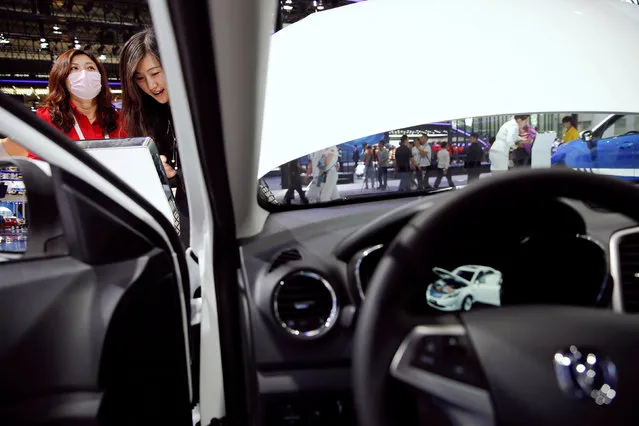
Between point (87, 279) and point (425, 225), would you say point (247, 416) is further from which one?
point (425, 225)

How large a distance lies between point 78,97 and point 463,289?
2.31 m

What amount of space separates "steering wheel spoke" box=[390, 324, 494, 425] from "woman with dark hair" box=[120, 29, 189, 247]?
165 cm

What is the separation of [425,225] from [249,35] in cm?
54

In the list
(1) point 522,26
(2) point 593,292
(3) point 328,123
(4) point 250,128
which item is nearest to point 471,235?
(2) point 593,292

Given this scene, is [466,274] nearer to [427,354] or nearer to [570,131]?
[427,354]

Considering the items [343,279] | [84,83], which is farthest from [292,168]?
[84,83]

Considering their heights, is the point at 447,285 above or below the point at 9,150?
below

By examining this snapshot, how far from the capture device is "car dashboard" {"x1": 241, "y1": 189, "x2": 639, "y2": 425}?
1.20 meters

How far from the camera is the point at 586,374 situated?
2.99 ft

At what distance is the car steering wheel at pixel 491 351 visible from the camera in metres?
0.88

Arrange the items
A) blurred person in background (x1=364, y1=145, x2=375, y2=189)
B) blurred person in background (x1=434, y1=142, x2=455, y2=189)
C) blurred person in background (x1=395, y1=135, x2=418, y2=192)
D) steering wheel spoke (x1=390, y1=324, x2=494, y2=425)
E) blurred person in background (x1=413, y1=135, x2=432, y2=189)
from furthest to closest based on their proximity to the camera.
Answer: blurred person in background (x1=413, y1=135, x2=432, y2=189) → blurred person in background (x1=395, y1=135, x2=418, y2=192) → blurred person in background (x1=364, y1=145, x2=375, y2=189) → blurred person in background (x1=434, y1=142, x2=455, y2=189) → steering wheel spoke (x1=390, y1=324, x2=494, y2=425)

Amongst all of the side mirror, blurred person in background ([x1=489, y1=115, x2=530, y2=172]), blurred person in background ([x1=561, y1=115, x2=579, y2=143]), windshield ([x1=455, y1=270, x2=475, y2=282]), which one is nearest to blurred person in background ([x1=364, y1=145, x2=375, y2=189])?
blurred person in background ([x1=489, y1=115, x2=530, y2=172])

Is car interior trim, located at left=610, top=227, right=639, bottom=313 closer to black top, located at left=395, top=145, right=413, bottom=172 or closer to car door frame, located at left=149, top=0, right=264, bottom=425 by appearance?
car door frame, located at left=149, top=0, right=264, bottom=425

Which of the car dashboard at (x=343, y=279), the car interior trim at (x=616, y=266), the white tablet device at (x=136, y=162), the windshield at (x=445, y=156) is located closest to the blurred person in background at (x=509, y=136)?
the windshield at (x=445, y=156)
